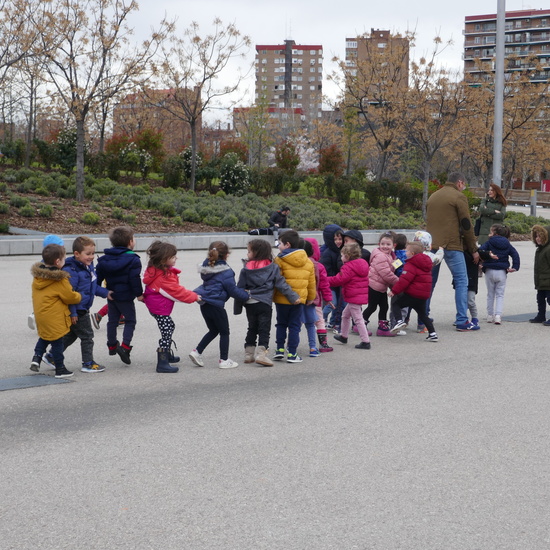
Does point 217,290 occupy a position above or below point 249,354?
above

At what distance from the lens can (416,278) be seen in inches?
352

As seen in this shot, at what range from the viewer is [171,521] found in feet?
12.7

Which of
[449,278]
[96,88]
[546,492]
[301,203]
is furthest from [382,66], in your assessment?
[546,492]

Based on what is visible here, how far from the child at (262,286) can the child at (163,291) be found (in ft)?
2.11

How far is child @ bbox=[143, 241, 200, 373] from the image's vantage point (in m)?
6.98

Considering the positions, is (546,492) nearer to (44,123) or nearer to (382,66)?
(382,66)

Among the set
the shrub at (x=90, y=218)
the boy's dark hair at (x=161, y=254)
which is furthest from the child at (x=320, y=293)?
the shrub at (x=90, y=218)

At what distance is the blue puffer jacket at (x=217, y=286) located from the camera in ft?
23.7

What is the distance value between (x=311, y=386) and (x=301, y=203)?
78.2 ft

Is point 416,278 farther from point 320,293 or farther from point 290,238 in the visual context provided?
point 290,238

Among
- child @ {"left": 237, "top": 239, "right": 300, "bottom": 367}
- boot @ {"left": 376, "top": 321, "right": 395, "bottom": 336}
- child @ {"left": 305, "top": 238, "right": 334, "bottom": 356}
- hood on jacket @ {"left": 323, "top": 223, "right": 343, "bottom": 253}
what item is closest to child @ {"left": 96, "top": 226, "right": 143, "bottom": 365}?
child @ {"left": 237, "top": 239, "right": 300, "bottom": 367}

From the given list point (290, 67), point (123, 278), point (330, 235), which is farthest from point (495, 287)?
point (290, 67)

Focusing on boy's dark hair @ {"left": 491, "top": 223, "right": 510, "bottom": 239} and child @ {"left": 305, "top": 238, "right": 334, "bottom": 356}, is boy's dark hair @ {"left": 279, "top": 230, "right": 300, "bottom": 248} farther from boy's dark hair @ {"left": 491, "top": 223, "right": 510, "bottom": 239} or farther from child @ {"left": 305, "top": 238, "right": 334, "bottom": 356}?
boy's dark hair @ {"left": 491, "top": 223, "right": 510, "bottom": 239}

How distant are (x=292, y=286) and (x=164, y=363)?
151 centimetres
